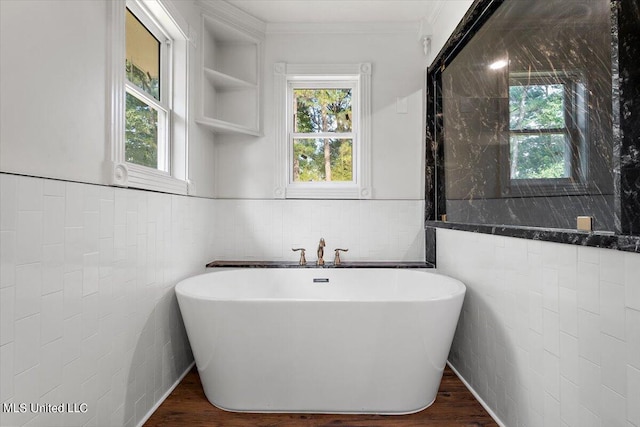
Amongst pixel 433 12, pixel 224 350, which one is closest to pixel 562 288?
pixel 224 350

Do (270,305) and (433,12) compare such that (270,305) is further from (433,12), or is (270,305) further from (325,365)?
(433,12)

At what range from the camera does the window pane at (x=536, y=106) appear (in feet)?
4.03

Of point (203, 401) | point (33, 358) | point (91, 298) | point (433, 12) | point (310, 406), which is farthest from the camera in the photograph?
point (433, 12)

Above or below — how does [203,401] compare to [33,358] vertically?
below

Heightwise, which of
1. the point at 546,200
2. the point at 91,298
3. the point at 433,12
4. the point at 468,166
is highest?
the point at 433,12

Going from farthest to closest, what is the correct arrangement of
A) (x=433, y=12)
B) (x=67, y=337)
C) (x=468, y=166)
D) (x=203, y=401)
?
(x=433, y=12) → (x=468, y=166) → (x=203, y=401) → (x=67, y=337)

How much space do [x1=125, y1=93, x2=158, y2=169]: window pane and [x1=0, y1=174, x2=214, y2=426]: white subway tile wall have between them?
263 millimetres

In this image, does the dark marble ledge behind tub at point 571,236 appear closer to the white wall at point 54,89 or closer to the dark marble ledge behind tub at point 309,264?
the dark marble ledge behind tub at point 309,264

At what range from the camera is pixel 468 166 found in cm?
201

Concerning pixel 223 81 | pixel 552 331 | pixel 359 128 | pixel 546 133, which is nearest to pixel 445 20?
pixel 359 128

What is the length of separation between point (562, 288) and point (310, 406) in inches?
49.0

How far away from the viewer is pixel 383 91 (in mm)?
2674

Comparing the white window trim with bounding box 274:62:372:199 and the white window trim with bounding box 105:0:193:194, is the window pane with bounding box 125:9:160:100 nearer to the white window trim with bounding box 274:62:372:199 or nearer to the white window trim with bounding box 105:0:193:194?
the white window trim with bounding box 105:0:193:194

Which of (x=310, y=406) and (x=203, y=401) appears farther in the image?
(x=203, y=401)
